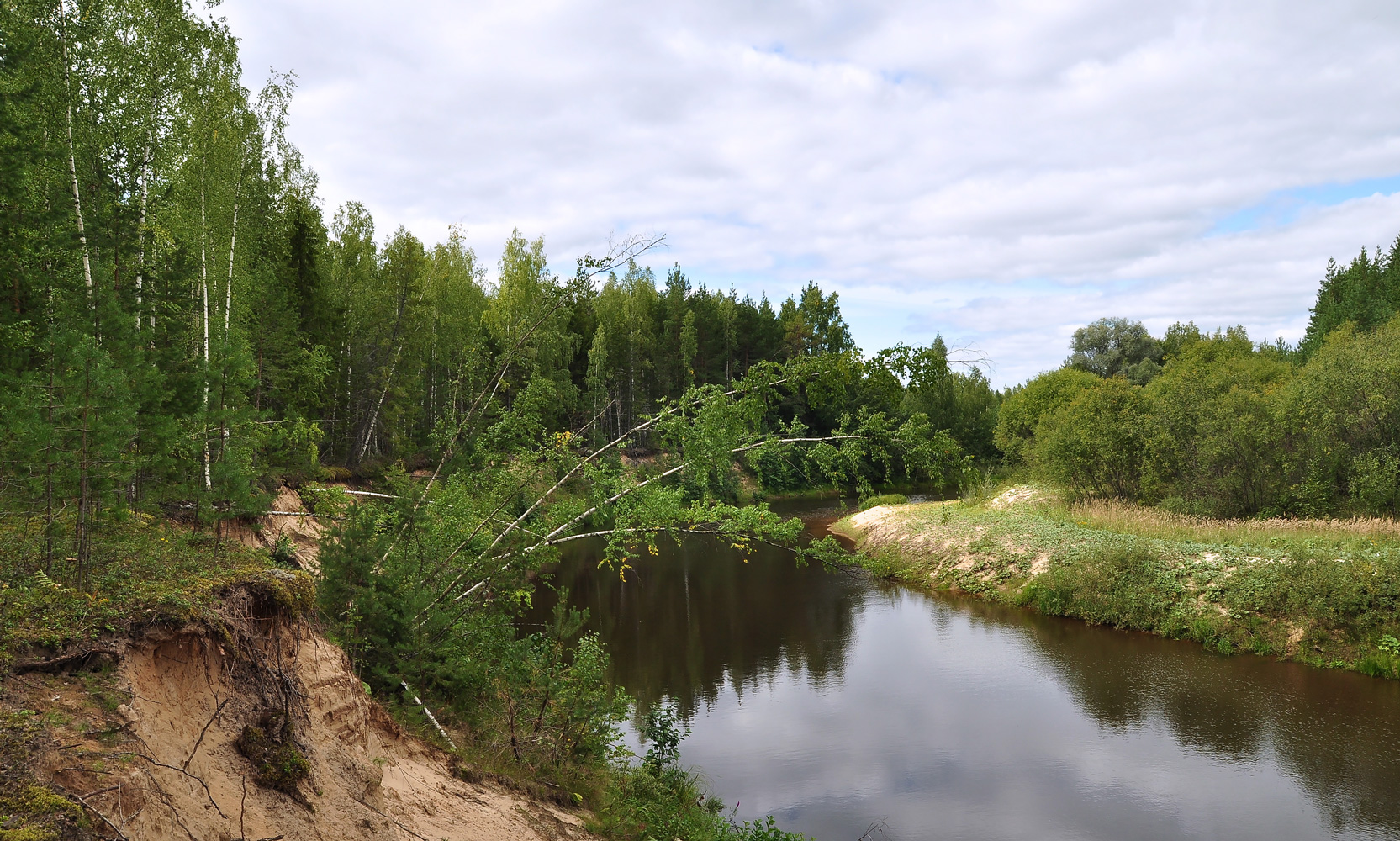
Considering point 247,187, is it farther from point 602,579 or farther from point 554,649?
point 602,579

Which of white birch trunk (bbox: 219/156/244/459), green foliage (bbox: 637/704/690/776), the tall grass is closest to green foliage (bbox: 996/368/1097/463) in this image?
the tall grass

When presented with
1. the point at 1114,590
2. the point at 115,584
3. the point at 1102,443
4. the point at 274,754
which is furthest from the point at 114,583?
the point at 1102,443

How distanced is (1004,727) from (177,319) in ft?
55.6

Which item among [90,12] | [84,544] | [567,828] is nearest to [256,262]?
[90,12]

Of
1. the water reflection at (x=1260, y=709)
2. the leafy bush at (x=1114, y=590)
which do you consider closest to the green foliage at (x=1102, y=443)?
the leafy bush at (x=1114, y=590)

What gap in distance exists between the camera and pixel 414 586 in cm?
900

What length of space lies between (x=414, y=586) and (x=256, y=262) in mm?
15643

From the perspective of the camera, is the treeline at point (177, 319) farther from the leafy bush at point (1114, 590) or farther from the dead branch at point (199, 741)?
the leafy bush at point (1114, 590)

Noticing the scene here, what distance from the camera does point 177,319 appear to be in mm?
13234

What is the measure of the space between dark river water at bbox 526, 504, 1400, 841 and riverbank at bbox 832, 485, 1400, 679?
71cm

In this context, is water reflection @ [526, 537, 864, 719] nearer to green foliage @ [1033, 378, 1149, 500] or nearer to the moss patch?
the moss patch

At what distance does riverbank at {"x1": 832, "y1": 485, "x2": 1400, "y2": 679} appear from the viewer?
16859mm

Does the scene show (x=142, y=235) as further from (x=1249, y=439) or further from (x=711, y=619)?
(x=1249, y=439)

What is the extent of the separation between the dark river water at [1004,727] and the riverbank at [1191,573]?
710mm
